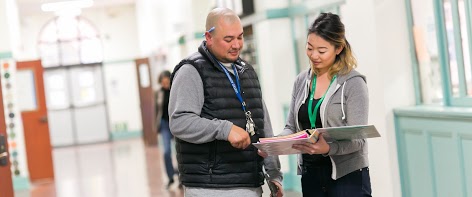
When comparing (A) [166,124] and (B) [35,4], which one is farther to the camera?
(B) [35,4]

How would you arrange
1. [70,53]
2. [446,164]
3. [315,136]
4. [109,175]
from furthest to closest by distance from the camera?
[70,53] → [109,175] → [446,164] → [315,136]

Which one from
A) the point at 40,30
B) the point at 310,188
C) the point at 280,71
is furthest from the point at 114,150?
the point at 310,188

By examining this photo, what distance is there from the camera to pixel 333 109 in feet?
11.7

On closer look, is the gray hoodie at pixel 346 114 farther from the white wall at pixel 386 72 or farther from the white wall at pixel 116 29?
the white wall at pixel 116 29

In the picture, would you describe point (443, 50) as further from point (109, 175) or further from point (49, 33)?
point (49, 33)

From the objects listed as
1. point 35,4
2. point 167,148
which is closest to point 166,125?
point 167,148

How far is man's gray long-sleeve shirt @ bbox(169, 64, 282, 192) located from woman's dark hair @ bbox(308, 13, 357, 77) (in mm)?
584

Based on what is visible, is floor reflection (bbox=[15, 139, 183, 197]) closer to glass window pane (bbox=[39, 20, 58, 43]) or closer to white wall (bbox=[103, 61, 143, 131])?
white wall (bbox=[103, 61, 143, 131])

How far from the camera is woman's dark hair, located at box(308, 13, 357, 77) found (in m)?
3.58

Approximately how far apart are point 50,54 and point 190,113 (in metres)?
22.8

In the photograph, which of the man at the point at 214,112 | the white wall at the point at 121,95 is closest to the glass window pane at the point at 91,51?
the white wall at the point at 121,95

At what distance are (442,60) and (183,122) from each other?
3164 mm

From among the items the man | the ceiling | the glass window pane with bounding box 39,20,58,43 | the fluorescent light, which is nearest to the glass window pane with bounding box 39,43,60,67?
the glass window pane with bounding box 39,20,58,43

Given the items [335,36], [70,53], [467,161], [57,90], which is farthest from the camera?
[70,53]
